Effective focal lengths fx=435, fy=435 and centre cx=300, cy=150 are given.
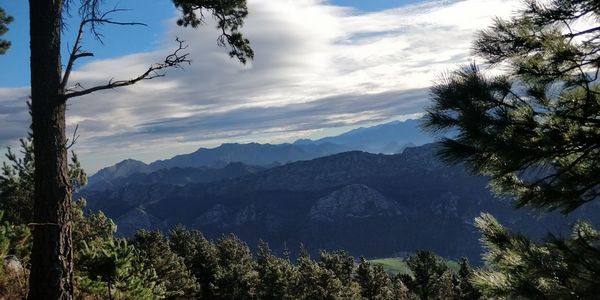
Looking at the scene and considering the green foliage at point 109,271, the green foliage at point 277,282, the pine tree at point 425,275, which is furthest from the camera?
the pine tree at point 425,275

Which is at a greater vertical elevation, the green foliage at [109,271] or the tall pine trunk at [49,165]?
the tall pine trunk at [49,165]

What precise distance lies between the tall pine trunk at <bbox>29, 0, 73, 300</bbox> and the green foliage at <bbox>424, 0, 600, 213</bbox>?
694cm

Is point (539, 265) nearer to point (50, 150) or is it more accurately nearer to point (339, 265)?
point (50, 150)

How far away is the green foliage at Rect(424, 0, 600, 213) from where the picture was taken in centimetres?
700

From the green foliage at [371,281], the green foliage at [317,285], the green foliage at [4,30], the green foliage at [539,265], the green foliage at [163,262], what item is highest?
the green foliage at [4,30]

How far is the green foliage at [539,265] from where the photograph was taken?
22.4ft

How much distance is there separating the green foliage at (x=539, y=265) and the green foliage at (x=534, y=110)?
0.76 meters

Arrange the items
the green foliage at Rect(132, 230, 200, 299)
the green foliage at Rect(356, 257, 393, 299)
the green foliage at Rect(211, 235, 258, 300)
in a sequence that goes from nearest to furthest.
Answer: the green foliage at Rect(132, 230, 200, 299) → the green foliage at Rect(211, 235, 258, 300) → the green foliage at Rect(356, 257, 393, 299)

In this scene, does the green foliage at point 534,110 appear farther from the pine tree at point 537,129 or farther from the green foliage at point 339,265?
the green foliage at point 339,265

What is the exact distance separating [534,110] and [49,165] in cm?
893

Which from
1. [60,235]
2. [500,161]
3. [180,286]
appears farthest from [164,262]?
[500,161]

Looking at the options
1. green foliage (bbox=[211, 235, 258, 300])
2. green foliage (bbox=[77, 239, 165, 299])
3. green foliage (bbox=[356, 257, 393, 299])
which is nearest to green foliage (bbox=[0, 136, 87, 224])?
green foliage (bbox=[77, 239, 165, 299])

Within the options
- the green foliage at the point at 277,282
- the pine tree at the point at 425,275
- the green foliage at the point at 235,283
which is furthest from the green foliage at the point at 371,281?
the green foliage at the point at 235,283

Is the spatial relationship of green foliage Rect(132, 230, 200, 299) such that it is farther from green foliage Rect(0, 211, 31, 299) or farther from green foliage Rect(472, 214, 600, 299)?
green foliage Rect(472, 214, 600, 299)
